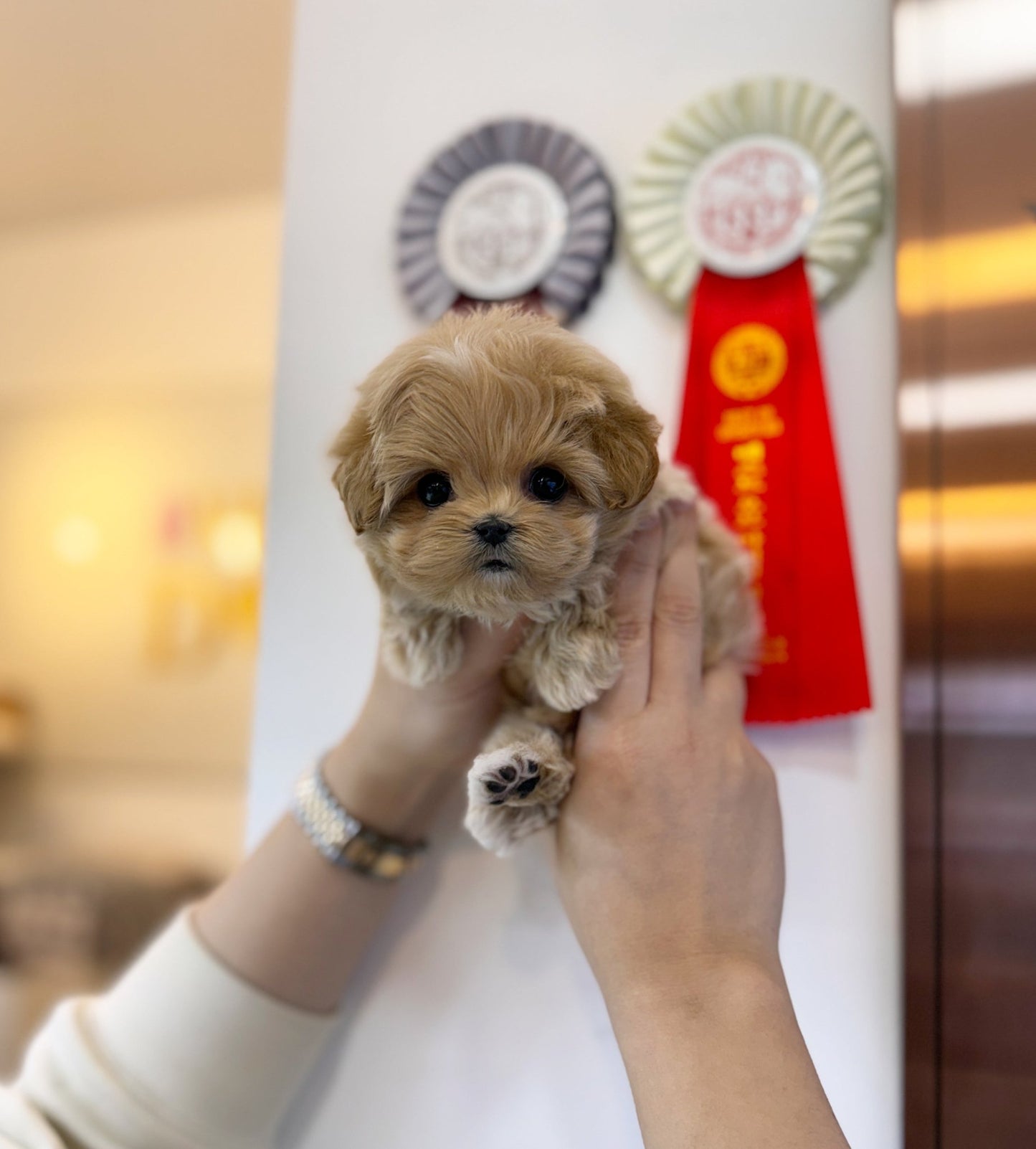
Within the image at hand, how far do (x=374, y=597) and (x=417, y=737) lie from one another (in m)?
0.32

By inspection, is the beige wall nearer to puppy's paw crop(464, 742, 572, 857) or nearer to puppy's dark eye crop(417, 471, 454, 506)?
puppy's paw crop(464, 742, 572, 857)

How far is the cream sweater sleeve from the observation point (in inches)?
37.2

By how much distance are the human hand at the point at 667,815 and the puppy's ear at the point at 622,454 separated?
13 centimetres

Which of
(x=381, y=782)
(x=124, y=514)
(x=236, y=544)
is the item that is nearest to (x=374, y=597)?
(x=381, y=782)

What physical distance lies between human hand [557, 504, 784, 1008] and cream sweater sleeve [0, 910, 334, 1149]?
459 millimetres

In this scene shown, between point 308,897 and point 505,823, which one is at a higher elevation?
point 505,823

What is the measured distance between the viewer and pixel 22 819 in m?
2.99

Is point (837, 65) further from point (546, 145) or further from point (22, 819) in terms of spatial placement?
point (22, 819)

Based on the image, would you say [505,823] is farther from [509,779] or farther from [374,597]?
[374,597]

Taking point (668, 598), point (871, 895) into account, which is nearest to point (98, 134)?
point (668, 598)

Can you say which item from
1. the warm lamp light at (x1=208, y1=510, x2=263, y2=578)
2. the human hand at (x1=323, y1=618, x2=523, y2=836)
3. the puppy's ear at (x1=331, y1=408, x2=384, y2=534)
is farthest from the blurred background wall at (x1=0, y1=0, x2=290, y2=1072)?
the puppy's ear at (x1=331, y1=408, x2=384, y2=534)

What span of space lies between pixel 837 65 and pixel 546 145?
1.18 ft

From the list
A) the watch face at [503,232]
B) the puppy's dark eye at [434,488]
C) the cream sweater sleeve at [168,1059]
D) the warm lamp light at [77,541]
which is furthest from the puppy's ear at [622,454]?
the warm lamp light at [77,541]

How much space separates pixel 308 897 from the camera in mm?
986
